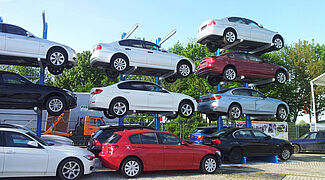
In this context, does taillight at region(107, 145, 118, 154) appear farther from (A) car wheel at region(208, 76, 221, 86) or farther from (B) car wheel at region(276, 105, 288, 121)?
(B) car wheel at region(276, 105, 288, 121)

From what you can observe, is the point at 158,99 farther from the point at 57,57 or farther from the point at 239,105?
the point at 57,57

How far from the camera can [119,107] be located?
1016 centimetres

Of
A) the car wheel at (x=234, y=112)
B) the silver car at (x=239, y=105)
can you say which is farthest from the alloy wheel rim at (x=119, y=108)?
the car wheel at (x=234, y=112)

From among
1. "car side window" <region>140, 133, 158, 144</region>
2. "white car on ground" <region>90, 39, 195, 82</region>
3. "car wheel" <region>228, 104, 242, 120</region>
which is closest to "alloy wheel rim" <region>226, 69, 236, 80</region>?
"car wheel" <region>228, 104, 242, 120</region>

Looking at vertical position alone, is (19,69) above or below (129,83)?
above

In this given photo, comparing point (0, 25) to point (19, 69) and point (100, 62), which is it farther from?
point (19, 69)

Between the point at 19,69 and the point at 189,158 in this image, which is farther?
the point at 19,69

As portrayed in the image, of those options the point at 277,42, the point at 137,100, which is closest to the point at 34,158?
the point at 137,100

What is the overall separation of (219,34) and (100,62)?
5604mm

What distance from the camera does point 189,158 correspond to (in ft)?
27.3

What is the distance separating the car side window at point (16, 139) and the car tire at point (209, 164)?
16.4ft

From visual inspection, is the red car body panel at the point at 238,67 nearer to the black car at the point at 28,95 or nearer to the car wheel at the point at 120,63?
the car wheel at the point at 120,63

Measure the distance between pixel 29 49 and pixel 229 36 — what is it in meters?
8.55

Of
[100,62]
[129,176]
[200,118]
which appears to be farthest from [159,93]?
[200,118]
